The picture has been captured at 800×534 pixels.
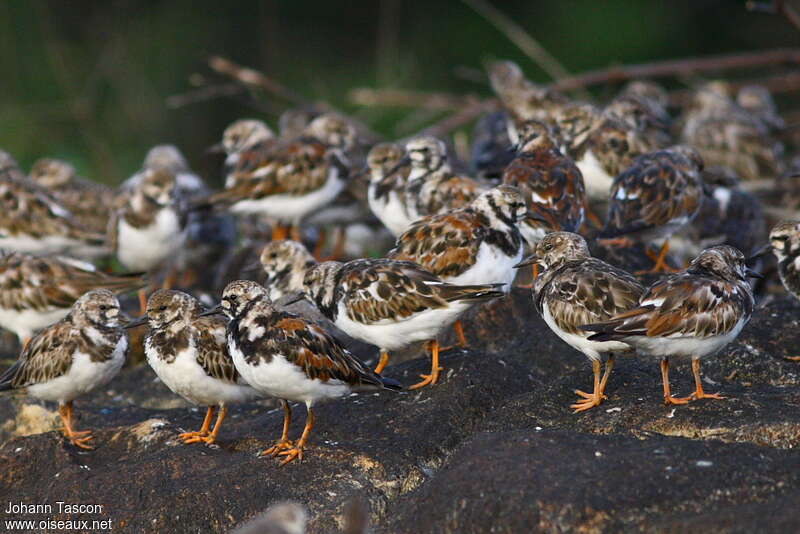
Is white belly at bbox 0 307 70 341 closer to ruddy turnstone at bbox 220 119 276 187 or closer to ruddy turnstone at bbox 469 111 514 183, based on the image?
ruddy turnstone at bbox 220 119 276 187

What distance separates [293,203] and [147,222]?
4.18 ft

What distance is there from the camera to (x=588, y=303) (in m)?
6.09

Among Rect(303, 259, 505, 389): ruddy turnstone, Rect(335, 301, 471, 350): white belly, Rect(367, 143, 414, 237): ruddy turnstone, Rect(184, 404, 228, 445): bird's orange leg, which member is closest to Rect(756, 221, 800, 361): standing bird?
Rect(303, 259, 505, 389): ruddy turnstone

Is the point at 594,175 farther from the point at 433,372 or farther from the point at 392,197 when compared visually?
the point at 433,372

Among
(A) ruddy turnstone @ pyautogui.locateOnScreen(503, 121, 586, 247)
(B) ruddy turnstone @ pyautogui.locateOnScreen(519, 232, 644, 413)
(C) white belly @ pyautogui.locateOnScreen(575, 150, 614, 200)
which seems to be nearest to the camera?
(B) ruddy turnstone @ pyautogui.locateOnScreen(519, 232, 644, 413)

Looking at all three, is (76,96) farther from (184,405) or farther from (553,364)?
(553,364)

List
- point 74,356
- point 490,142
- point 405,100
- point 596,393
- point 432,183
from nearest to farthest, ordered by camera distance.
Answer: point 596,393 → point 74,356 → point 432,183 → point 490,142 → point 405,100

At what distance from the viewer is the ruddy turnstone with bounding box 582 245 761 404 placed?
Answer: 5.78 m

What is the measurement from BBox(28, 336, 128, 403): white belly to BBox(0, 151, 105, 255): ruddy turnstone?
10.2ft

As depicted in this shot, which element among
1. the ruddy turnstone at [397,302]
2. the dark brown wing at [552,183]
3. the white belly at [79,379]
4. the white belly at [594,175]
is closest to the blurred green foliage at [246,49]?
the white belly at [594,175]

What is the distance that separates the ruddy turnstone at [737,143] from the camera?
12.3 metres

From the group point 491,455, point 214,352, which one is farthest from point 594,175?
point 491,455

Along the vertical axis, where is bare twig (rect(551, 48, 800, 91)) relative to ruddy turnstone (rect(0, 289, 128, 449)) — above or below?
above

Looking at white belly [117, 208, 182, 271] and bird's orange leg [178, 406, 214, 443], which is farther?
white belly [117, 208, 182, 271]
